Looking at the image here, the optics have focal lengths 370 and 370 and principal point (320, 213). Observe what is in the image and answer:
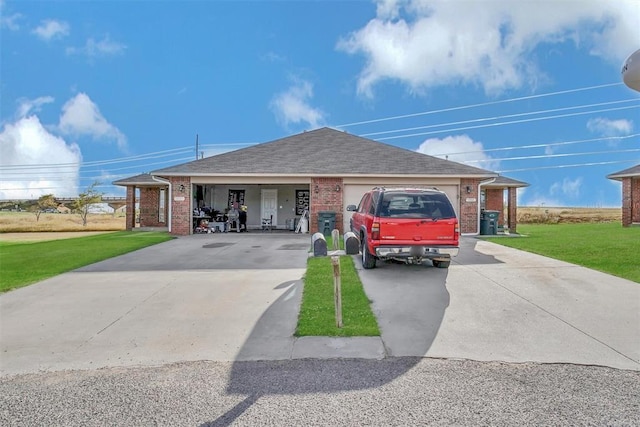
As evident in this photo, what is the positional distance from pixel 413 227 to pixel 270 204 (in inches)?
628

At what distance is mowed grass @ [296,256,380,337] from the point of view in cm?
483

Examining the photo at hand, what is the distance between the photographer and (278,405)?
310 centimetres

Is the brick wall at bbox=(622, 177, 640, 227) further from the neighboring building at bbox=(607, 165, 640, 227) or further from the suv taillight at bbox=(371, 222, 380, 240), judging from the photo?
the suv taillight at bbox=(371, 222, 380, 240)

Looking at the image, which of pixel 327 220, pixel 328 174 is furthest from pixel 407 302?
pixel 328 174

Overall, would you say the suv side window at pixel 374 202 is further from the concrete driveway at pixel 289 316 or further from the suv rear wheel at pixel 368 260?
the concrete driveway at pixel 289 316

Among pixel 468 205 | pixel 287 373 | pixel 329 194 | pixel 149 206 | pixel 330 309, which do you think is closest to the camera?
pixel 287 373

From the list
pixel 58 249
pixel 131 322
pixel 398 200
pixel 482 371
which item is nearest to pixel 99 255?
pixel 58 249

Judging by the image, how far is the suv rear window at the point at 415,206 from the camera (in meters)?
7.80

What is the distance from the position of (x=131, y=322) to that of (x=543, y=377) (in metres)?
5.27

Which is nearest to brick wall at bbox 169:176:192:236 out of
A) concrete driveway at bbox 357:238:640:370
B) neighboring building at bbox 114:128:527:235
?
neighboring building at bbox 114:128:527:235

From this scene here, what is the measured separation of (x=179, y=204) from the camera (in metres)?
17.1

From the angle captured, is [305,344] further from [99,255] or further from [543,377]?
[99,255]

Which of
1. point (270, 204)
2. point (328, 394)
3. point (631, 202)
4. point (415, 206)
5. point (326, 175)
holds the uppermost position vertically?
point (326, 175)

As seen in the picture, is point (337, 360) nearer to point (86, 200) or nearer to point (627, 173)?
point (627, 173)
